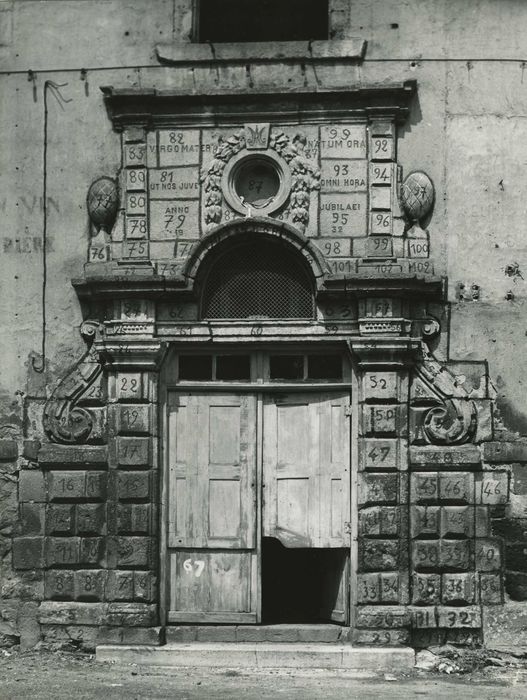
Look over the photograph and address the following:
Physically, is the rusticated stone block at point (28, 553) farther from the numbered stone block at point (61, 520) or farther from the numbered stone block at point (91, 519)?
the numbered stone block at point (91, 519)

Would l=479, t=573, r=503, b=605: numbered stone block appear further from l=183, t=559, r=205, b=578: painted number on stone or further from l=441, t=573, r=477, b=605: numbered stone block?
l=183, t=559, r=205, b=578: painted number on stone

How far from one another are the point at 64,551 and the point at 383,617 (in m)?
2.84

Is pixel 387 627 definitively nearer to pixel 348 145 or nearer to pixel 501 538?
pixel 501 538

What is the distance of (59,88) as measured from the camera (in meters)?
11.2

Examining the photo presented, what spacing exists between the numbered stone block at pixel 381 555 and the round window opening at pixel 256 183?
3.05 m

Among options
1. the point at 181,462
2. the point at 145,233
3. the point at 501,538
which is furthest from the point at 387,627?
the point at 145,233

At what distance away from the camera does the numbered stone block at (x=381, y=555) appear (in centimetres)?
1065

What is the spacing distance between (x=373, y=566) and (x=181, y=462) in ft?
6.33

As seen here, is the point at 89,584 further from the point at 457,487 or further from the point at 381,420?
the point at 457,487

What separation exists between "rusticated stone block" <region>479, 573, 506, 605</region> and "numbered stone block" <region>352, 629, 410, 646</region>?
73 centimetres

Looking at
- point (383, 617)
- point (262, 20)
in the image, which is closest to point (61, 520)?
point (383, 617)

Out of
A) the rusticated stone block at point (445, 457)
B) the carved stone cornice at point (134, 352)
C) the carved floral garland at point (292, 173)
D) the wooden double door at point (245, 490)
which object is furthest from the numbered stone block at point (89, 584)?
the carved floral garland at point (292, 173)

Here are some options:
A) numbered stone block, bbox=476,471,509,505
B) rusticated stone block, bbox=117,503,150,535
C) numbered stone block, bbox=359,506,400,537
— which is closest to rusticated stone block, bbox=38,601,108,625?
rusticated stone block, bbox=117,503,150,535

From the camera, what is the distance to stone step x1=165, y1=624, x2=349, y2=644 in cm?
1084
